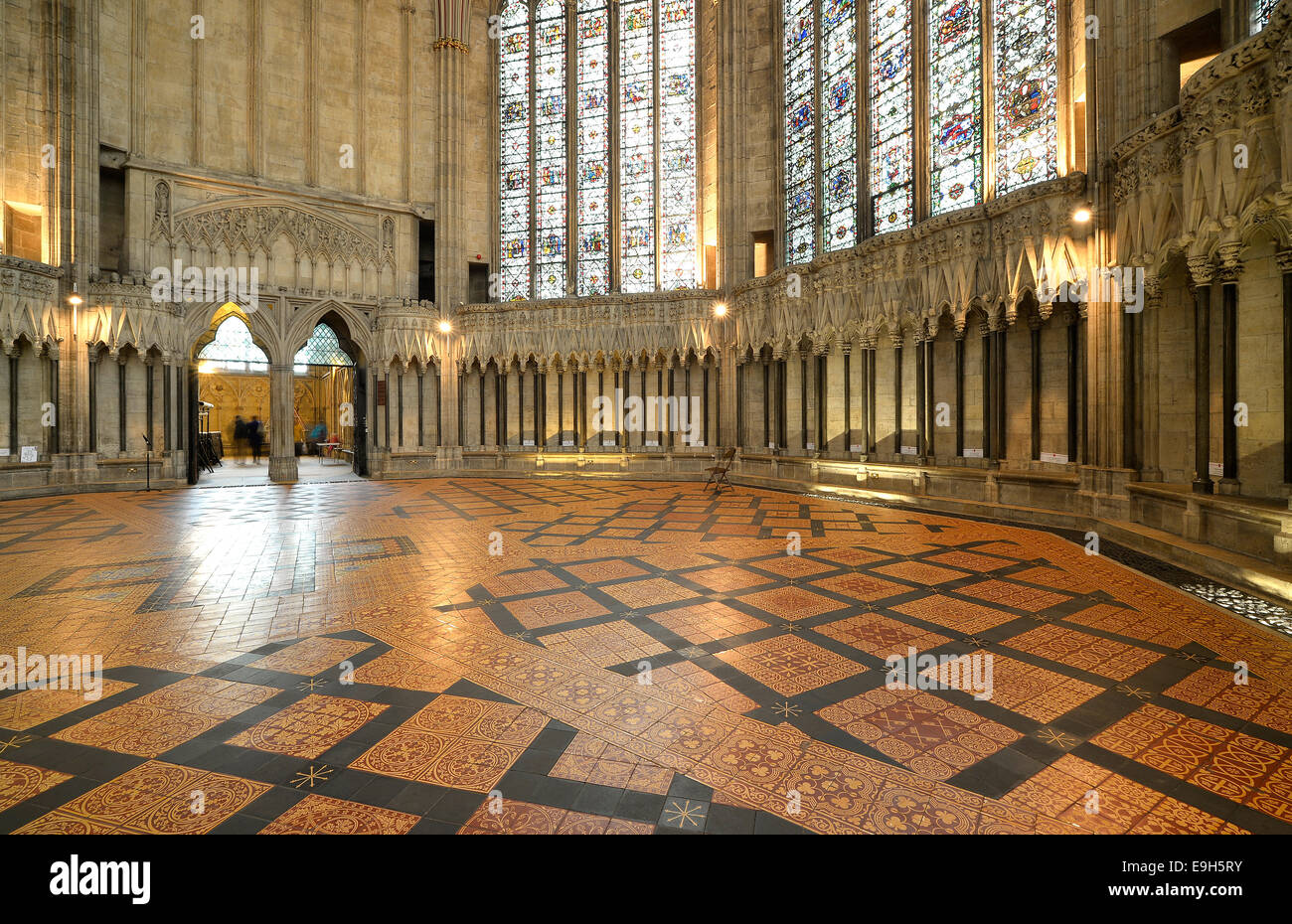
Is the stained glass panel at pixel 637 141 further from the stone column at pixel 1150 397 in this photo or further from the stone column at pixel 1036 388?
the stone column at pixel 1150 397

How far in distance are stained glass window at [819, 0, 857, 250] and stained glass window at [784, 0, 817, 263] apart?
0.31 metres

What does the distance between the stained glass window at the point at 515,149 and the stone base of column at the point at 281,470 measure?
8471 millimetres

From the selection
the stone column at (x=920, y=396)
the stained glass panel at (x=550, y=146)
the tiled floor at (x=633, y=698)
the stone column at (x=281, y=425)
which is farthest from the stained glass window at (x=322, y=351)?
the stone column at (x=920, y=396)

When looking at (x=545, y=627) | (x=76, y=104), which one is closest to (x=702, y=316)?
(x=545, y=627)

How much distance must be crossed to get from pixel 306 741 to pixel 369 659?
1.03 m

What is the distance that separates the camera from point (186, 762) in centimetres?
261

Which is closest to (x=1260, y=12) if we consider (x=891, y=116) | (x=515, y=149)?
(x=891, y=116)

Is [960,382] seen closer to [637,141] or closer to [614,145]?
[637,141]

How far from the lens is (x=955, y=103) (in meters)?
11.1

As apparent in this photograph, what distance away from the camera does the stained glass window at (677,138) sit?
17.6 m

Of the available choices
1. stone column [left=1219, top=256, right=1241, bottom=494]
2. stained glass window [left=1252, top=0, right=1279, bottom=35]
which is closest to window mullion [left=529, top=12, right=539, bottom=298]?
stained glass window [left=1252, top=0, right=1279, bottom=35]

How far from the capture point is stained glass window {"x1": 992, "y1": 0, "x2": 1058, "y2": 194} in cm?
942

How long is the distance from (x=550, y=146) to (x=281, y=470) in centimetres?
1308

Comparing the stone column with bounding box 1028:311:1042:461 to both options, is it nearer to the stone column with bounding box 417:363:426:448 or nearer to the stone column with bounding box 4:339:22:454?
the stone column with bounding box 417:363:426:448
